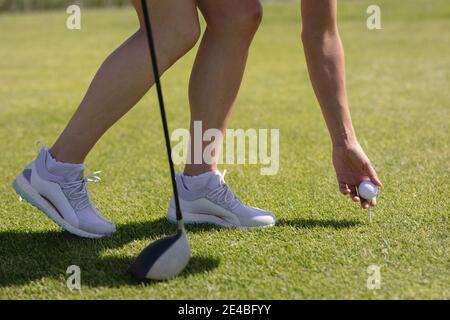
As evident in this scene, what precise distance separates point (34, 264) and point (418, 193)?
1.57 metres

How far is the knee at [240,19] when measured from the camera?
2547mm

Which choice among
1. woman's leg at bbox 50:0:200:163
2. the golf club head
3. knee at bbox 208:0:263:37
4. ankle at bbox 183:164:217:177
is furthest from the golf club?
ankle at bbox 183:164:217:177

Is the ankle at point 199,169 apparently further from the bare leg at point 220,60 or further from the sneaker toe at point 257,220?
the sneaker toe at point 257,220

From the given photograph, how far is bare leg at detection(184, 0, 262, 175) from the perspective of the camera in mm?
2562

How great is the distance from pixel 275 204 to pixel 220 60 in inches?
26.4

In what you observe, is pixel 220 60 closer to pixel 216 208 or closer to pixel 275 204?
pixel 216 208

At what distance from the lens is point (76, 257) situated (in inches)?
94.0

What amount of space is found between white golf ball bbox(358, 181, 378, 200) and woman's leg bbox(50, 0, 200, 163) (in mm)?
781

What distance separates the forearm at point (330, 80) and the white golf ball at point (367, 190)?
17 centimetres

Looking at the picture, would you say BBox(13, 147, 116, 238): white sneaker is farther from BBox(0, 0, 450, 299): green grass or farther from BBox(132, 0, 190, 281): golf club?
BBox(132, 0, 190, 281): golf club

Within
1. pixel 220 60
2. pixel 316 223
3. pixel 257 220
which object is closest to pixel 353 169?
pixel 316 223

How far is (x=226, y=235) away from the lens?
2588 millimetres

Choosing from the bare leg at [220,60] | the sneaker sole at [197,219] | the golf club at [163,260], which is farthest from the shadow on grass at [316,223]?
the golf club at [163,260]
